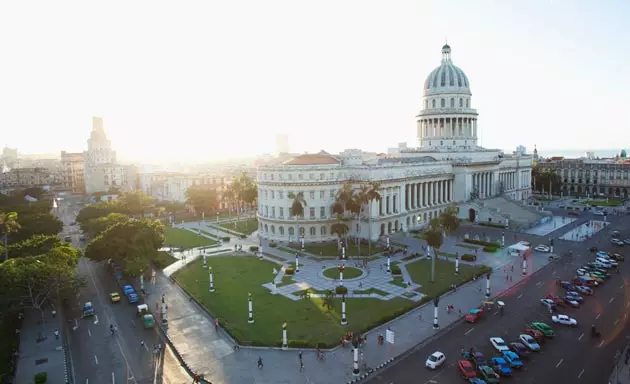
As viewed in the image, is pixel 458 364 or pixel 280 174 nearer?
pixel 458 364

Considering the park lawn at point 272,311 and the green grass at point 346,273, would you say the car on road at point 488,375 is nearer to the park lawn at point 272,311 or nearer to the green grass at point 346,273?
the park lawn at point 272,311

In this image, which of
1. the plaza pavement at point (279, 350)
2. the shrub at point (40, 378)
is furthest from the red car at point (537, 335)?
the shrub at point (40, 378)

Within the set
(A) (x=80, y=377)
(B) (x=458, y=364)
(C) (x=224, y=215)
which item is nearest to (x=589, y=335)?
(B) (x=458, y=364)

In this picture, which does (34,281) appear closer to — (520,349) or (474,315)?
(474,315)

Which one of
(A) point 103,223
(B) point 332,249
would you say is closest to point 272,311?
(B) point 332,249

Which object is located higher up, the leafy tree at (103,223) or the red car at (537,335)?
the leafy tree at (103,223)

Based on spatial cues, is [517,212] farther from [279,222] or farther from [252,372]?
[252,372]
